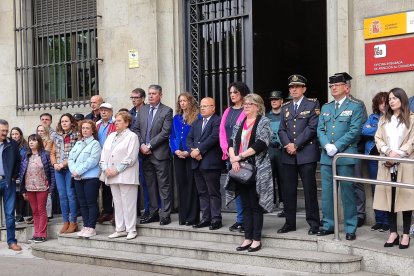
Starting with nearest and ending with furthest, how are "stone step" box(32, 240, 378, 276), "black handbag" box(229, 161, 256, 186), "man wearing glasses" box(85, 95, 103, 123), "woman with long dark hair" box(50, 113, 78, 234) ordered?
1. "stone step" box(32, 240, 378, 276)
2. "black handbag" box(229, 161, 256, 186)
3. "woman with long dark hair" box(50, 113, 78, 234)
4. "man wearing glasses" box(85, 95, 103, 123)

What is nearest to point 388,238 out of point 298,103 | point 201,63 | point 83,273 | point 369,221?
point 369,221

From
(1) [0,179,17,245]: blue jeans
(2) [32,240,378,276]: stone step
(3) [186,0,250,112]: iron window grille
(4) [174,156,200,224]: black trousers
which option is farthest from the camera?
(3) [186,0,250,112]: iron window grille

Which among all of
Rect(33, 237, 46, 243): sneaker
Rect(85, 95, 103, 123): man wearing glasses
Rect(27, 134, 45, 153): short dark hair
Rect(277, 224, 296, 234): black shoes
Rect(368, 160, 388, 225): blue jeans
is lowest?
Rect(33, 237, 46, 243): sneaker

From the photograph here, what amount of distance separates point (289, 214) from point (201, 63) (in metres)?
3.72

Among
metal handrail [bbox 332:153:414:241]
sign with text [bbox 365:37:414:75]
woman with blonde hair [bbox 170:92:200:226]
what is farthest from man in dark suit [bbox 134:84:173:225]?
sign with text [bbox 365:37:414:75]

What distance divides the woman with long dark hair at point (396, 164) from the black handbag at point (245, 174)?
141cm

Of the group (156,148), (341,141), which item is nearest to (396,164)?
(341,141)

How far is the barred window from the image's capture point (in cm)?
1105

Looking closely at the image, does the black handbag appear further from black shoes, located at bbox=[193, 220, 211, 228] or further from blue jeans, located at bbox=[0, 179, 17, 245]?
blue jeans, located at bbox=[0, 179, 17, 245]

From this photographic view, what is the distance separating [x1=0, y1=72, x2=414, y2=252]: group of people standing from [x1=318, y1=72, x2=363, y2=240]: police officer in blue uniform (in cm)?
1

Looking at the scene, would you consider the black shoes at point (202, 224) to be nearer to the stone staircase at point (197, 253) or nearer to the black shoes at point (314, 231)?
the stone staircase at point (197, 253)

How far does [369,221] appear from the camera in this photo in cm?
757

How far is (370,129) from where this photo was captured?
702 cm

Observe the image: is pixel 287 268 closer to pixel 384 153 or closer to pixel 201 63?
pixel 384 153
